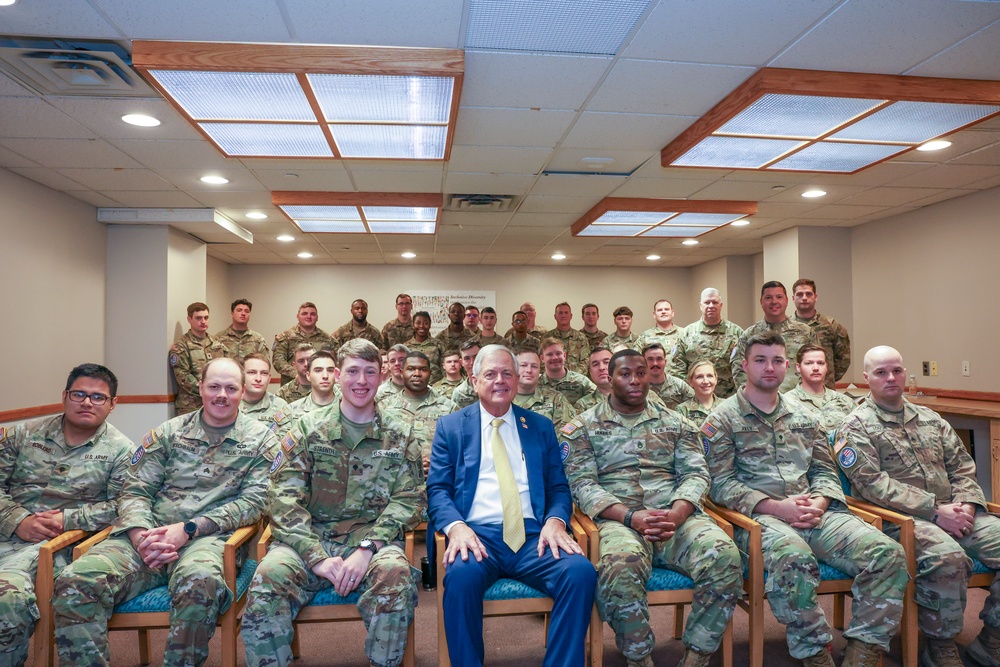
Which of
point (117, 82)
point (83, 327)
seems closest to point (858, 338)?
point (117, 82)

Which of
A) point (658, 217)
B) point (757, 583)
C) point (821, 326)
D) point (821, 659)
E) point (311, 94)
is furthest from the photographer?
point (658, 217)

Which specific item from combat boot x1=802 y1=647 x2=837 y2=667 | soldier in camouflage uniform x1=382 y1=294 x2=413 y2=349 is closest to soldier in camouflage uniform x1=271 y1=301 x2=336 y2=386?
soldier in camouflage uniform x1=382 y1=294 x2=413 y2=349

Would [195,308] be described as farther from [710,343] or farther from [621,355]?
[621,355]

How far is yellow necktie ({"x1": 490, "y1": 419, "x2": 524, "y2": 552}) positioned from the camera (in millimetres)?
2613

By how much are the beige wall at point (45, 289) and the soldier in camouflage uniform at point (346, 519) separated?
3.70 metres

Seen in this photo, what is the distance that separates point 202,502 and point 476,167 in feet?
10.8

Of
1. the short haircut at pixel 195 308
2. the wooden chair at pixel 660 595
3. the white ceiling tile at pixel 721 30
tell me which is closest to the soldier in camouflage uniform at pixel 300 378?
the short haircut at pixel 195 308

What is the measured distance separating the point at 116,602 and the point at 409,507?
3.74ft

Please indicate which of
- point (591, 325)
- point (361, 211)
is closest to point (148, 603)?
point (361, 211)

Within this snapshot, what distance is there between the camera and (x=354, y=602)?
2.45 m

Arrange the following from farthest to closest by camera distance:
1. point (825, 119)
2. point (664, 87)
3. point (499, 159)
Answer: point (499, 159)
point (825, 119)
point (664, 87)

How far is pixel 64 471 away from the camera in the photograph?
2.82m

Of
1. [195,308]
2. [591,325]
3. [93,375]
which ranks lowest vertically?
[93,375]

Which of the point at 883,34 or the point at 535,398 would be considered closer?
the point at 883,34
